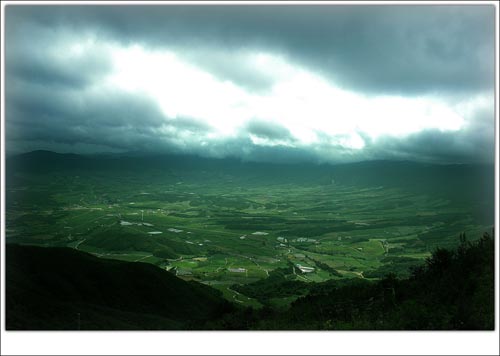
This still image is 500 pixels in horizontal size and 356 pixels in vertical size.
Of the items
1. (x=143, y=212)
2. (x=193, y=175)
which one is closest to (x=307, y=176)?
(x=193, y=175)

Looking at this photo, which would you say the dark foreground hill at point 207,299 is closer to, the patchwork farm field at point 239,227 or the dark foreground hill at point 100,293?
the dark foreground hill at point 100,293

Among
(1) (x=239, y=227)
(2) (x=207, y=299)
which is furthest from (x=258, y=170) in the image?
(2) (x=207, y=299)

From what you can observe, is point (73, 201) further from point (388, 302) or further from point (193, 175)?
point (388, 302)

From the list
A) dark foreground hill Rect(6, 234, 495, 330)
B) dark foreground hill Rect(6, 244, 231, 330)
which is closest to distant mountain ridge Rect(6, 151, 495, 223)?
dark foreground hill Rect(6, 244, 231, 330)

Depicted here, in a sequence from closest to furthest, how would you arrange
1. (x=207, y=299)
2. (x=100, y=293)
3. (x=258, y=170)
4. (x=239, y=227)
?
(x=100, y=293), (x=207, y=299), (x=239, y=227), (x=258, y=170)

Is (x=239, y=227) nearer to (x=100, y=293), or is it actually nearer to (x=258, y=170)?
(x=100, y=293)

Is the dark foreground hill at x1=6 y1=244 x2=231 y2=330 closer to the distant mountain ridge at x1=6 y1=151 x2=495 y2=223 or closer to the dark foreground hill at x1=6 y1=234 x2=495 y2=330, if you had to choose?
the dark foreground hill at x1=6 y1=234 x2=495 y2=330
